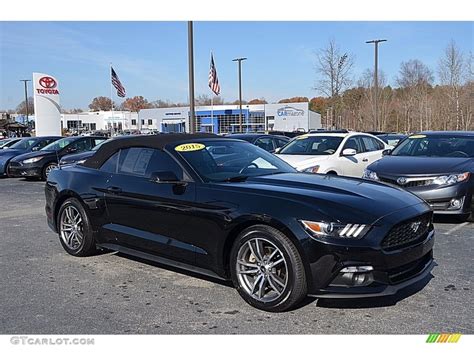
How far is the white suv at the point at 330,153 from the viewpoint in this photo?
30.6 ft

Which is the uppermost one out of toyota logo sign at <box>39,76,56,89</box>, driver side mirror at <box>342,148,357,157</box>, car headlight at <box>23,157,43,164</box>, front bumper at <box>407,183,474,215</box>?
toyota logo sign at <box>39,76,56,89</box>

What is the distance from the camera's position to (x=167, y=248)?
452 centimetres

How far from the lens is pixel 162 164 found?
479 cm

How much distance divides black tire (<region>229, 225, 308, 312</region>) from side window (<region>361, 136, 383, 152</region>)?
777cm

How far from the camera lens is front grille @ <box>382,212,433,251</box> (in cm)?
368

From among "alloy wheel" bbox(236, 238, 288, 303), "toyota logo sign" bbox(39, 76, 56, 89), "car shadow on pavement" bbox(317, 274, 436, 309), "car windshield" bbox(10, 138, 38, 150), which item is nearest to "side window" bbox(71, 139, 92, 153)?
"car windshield" bbox(10, 138, 38, 150)

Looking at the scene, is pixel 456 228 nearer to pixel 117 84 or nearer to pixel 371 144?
pixel 371 144

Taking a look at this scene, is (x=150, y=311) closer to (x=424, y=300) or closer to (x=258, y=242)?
(x=258, y=242)

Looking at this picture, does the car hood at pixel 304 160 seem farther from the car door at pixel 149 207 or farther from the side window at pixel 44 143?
the side window at pixel 44 143

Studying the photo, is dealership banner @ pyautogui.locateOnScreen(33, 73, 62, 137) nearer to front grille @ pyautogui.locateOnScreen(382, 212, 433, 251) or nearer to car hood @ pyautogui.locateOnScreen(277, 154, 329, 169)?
car hood @ pyautogui.locateOnScreen(277, 154, 329, 169)

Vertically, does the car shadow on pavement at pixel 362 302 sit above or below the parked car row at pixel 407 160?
below

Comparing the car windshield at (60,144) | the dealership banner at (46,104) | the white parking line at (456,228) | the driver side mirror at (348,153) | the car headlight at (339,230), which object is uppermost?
the dealership banner at (46,104)

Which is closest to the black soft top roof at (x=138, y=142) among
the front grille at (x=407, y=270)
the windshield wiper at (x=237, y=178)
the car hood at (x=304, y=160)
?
the windshield wiper at (x=237, y=178)
